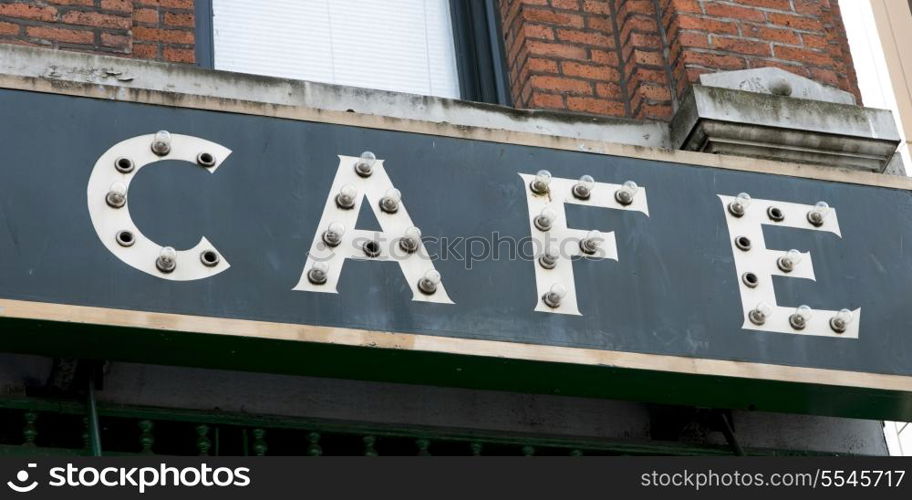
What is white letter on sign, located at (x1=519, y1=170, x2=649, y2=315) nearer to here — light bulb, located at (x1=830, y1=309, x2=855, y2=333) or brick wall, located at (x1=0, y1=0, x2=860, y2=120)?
light bulb, located at (x1=830, y1=309, x2=855, y2=333)

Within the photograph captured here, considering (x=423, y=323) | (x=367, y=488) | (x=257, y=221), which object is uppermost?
(x=257, y=221)

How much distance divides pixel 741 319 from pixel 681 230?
0.39 metres

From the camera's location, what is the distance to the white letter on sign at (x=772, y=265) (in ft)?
19.6

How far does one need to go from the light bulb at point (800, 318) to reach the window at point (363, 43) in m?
1.78

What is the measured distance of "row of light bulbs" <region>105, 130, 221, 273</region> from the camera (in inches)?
211

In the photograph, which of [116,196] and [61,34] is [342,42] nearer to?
[61,34]

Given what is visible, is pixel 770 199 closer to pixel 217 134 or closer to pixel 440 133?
pixel 440 133

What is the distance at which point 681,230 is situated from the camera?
6102 mm

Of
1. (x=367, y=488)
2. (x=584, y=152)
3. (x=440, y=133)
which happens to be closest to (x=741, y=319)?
(x=584, y=152)

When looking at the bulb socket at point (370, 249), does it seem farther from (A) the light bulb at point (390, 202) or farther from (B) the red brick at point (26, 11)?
(B) the red brick at point (26, 11)

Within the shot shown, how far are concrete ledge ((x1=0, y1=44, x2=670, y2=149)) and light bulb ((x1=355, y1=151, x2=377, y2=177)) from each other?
0.40 m

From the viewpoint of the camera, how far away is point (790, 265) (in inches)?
240

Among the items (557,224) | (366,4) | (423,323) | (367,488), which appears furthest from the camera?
(366,4)

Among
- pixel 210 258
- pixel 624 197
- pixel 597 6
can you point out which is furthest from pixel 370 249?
pixel 597 6
